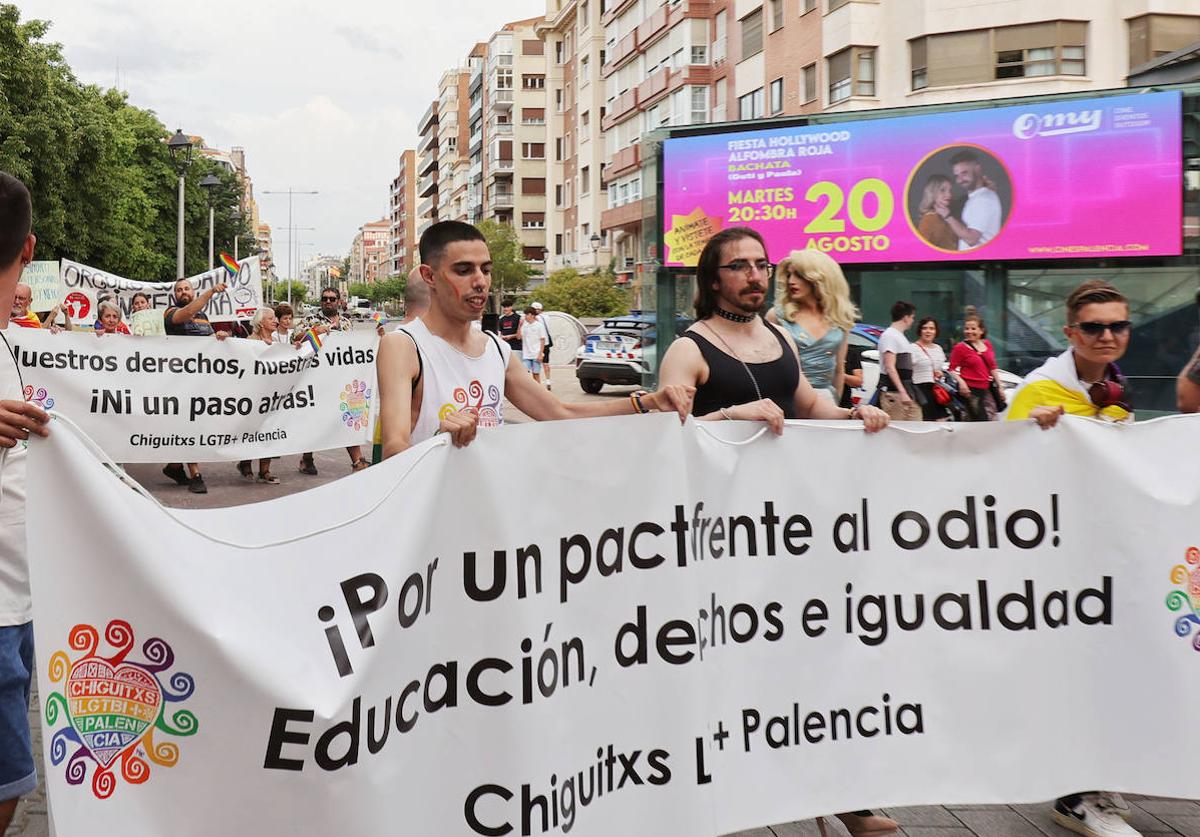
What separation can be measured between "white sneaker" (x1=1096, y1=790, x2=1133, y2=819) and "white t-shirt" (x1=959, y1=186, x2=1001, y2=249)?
15795mm

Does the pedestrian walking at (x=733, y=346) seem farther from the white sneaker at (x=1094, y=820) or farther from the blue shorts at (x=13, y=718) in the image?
the blue shorts at (x=13, y=718)

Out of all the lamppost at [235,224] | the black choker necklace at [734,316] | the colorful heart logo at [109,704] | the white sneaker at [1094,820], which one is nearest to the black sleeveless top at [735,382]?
the black choker necklace at [734,316]

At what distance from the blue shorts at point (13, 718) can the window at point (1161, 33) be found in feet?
107

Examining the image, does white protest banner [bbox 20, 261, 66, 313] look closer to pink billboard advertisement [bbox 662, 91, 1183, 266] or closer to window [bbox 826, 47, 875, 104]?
pink billboard advertisement [bbox 662, 91, 1183, 266]

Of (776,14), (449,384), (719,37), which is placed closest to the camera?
(449,384)

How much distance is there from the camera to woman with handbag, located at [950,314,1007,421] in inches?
548

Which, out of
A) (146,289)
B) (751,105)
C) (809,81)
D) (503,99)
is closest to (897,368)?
(146,289)

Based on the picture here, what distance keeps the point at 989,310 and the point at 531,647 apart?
17166mm

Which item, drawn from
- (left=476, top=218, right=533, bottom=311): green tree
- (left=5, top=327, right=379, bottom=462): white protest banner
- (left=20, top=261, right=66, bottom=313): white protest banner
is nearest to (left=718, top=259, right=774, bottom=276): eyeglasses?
(left=5, top=327, right=379, bottom=462): white protest banner

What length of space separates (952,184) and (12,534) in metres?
17.6

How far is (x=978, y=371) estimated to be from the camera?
1405cm

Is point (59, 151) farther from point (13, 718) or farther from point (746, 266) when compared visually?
point (13, 718)

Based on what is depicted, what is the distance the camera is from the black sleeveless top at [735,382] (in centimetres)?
413

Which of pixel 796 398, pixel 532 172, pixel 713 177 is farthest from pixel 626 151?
pixel 796 398
